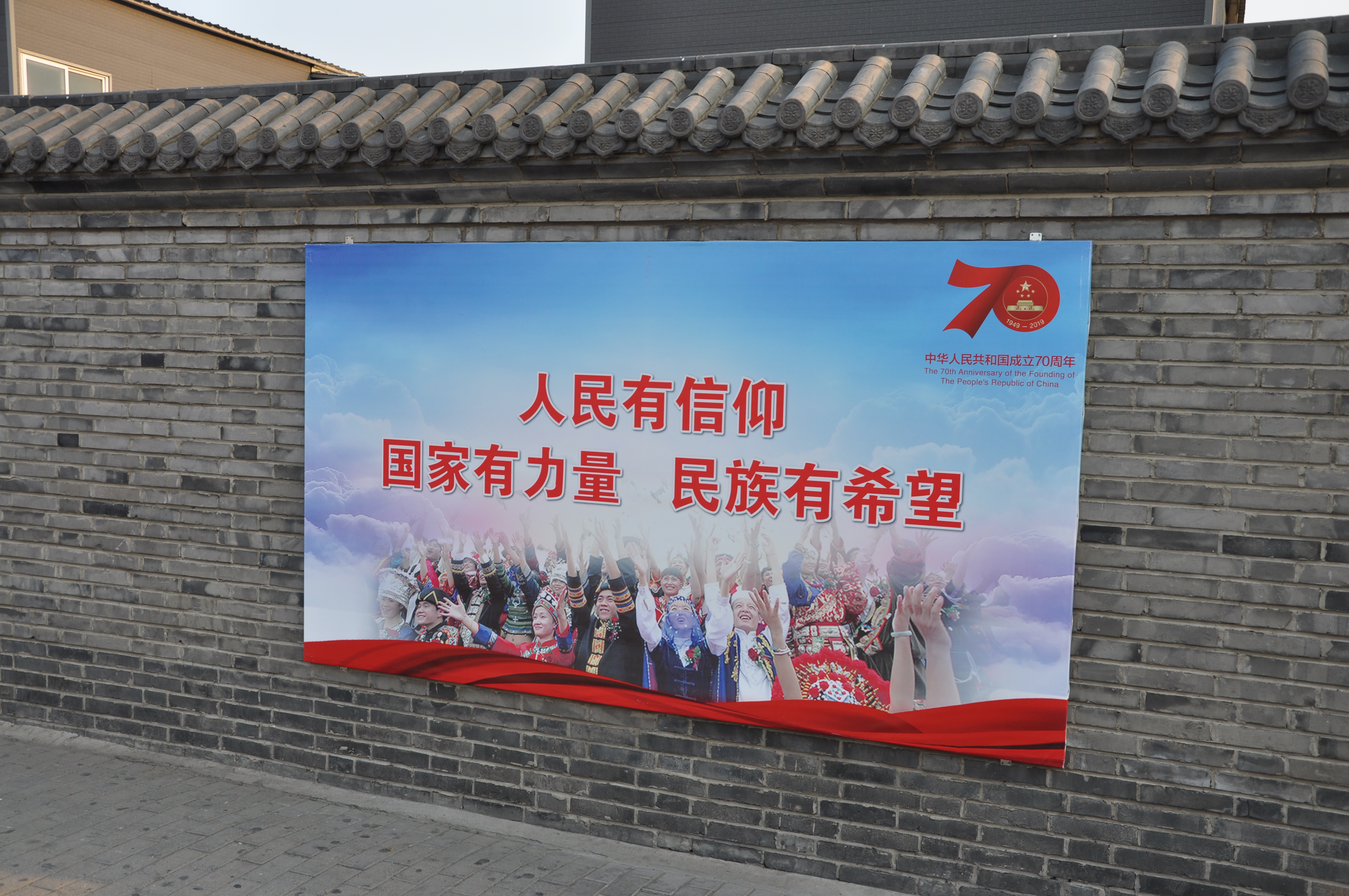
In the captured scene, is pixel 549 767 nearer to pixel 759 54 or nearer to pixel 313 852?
pixel 313 852

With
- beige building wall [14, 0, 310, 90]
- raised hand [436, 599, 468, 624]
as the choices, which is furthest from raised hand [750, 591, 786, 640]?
beige building wall [14, 0, 310, 90]

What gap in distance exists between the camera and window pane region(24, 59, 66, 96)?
1159cm

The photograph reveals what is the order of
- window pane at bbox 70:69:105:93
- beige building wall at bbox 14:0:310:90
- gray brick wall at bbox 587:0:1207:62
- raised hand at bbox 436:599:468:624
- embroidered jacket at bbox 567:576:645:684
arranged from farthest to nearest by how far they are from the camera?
window pane at bbox 70:69:105:93 → beige building wall at bbox 14:0:310:90 → gray brick wall at bbox 587:0:1207:62 → raised hand at bbox 436:599:468:624 → embroidered jacket at bbox 567:576:645:684

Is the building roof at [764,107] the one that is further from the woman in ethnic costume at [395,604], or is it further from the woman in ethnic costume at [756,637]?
the woman in ethnic costume at [395,604]

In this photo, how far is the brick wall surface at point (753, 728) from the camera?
358 cm

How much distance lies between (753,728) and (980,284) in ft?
6.55

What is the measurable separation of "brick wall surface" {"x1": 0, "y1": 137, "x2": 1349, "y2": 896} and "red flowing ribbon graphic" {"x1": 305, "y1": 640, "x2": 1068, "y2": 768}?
0.10 m

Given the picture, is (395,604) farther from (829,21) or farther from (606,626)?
(829,21)

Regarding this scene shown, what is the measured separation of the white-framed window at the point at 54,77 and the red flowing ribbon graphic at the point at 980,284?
35.4ft

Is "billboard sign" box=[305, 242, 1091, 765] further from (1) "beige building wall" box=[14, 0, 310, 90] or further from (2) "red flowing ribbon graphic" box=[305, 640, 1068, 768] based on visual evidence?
(1) "beige building wall" box=[14, 0, 310, 90]

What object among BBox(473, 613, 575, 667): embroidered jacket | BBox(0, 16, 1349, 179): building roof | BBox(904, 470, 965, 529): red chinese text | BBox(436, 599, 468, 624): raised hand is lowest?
BBox(473, 613, 575, 667): embroidered jacket

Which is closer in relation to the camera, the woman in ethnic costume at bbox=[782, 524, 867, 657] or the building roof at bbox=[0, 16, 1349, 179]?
the building roof at bbox=[0, 16, 1349, 179]

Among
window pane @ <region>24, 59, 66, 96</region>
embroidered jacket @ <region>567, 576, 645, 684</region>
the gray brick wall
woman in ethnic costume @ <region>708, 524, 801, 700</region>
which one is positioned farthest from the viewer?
window pane @ <region>24, 59, 66, 96</region>

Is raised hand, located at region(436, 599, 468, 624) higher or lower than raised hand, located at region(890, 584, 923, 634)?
lower
